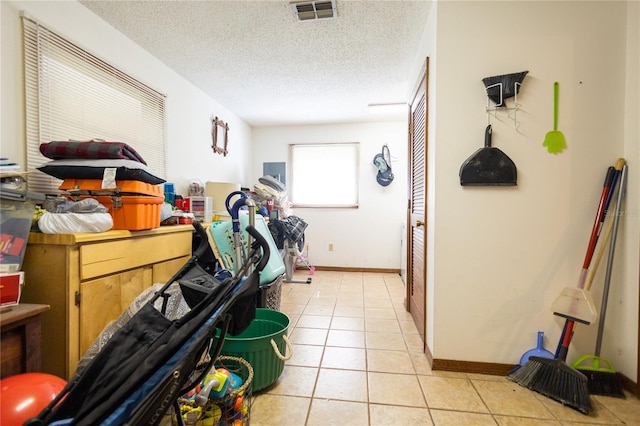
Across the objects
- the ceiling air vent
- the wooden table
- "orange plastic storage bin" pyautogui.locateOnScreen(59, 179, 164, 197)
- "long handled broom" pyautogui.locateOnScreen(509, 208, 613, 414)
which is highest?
the ceiling air vent

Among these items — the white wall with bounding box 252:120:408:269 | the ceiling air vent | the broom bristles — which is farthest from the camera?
the white wall with bounding box 252:120:408:269

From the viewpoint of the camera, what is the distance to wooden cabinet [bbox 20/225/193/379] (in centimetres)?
133

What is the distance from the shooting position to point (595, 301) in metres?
1.69

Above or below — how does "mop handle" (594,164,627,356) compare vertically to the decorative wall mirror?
below

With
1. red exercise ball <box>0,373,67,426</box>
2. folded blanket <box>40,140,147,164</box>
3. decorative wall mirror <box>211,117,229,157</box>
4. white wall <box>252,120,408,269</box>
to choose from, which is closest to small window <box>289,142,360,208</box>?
white wall <box>252,120,408,269</box>

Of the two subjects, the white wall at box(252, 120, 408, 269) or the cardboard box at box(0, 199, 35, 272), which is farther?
the white wall at box(252, 120, 408, 269)

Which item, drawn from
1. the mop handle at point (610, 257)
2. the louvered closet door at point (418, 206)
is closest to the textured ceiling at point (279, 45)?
the louvered closet door at point (418, 206)

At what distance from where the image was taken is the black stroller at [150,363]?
786 mm

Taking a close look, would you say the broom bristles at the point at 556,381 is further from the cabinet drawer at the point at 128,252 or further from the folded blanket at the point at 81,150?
the folded blanket at the point at 81,150

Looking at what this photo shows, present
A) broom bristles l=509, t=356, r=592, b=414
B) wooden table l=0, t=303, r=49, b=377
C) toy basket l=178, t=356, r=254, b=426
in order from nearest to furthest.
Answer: wooden table l=0, t=303, r=49, b=377
toy basket l=178, t=356, r=254, b=426
broom bristles l=509, t=356, r=592, b=414

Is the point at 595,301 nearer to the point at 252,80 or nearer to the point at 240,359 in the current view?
the point at 240,359

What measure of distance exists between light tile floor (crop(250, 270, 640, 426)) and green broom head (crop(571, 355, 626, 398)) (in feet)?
0.13

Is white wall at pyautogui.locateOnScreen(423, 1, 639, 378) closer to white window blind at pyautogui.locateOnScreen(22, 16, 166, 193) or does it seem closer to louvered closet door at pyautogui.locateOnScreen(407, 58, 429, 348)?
louvered closet door at pyautogui.locateOnScreen(407, 58, 429, 348)

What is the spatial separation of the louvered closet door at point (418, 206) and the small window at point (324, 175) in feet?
6.08
